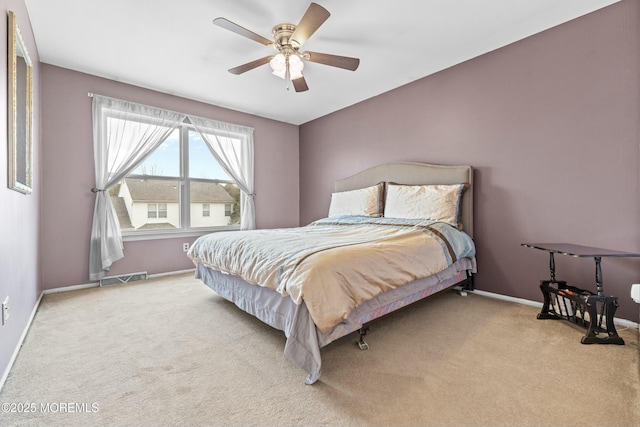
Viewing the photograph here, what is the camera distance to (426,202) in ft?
10.2

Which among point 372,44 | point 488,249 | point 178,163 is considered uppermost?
point 372,44

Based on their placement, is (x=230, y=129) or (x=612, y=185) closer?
(x=612, y=185)

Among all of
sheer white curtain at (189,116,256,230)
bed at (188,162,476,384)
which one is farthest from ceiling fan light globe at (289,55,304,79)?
sheer white curtain at (189,116,256,230)

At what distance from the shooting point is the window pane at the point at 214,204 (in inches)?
169

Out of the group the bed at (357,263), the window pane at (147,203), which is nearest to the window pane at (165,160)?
the window pane at (147,203)

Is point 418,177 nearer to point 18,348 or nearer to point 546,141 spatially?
point 546,141

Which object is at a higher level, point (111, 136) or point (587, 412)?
point (111, 136)

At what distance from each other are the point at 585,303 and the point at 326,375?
186cm

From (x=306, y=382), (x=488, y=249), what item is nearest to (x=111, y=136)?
(x=306, y=382)

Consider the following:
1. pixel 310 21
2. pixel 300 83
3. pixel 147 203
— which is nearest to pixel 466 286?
pixel 300 83

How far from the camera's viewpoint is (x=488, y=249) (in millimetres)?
3000

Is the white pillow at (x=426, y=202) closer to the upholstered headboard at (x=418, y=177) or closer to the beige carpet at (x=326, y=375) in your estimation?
the upholstered headboard at (x=418, y=177)

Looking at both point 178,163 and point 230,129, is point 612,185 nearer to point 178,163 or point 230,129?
point 230,129

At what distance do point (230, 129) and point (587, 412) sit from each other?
4.70m
